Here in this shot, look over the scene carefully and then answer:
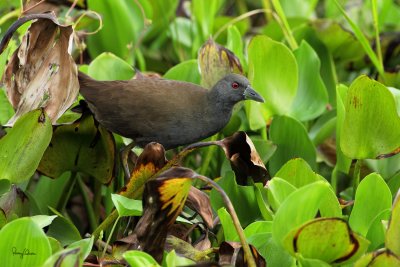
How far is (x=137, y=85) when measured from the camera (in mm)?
2998

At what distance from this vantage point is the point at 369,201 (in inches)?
87.8

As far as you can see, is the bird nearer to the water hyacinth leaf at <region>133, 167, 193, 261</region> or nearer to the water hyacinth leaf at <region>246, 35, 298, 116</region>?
the water hyacinth leaf at <region>246, 35, 298, 116</region>

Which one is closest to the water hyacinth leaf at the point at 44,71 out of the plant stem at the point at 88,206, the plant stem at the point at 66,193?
the plant stem at the point at 66,193

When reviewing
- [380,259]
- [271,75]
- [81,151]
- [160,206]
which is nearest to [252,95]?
[271,75]

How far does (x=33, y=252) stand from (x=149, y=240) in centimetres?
29

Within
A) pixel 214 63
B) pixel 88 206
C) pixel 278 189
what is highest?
pixel 278 189

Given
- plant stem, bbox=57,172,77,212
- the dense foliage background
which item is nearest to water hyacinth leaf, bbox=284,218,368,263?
the dense foliage background

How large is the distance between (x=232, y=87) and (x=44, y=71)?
2.40 ft

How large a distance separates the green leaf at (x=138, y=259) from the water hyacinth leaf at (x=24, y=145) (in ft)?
1.92

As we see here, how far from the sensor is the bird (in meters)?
2.94

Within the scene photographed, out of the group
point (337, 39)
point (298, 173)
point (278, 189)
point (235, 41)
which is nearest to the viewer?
point (278, 189)

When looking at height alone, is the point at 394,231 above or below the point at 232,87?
above

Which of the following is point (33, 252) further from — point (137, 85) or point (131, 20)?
point (131, 20)

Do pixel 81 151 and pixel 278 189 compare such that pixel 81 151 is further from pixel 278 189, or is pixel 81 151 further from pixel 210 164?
pixel 278 189
